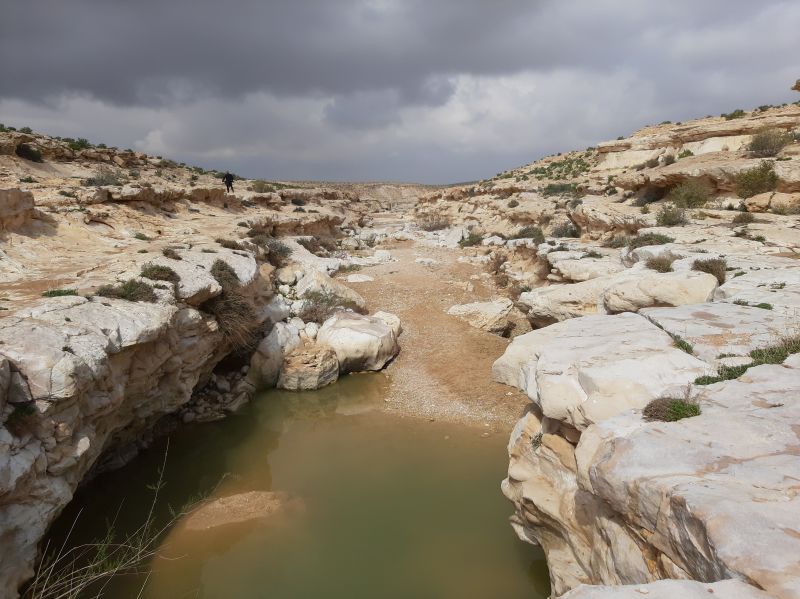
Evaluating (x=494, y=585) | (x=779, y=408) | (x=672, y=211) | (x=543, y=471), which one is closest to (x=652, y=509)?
(x=779, y=408)

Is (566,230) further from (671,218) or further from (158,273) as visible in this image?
A: (158,273)

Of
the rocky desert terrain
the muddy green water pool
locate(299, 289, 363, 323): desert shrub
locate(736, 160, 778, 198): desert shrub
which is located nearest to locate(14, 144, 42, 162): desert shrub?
the rocky desert terrain

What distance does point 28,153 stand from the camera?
22.8m

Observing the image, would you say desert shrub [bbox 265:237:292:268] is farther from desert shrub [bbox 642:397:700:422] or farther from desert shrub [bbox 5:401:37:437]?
desert shrub [bbox 642:397:700:422]

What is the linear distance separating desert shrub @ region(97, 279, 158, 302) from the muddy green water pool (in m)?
3.64

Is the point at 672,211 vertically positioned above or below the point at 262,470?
above

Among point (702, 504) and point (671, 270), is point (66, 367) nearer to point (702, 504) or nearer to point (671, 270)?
point (702, 504)

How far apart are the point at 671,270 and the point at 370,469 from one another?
797cm

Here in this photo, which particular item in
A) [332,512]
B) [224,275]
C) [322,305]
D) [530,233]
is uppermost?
[224,275]

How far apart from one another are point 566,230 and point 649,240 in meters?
7.79

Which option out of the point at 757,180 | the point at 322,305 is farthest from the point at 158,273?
the point at 757,180

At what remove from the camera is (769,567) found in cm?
235

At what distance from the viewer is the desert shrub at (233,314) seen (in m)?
11.2

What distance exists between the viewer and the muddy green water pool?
21.4 ft
